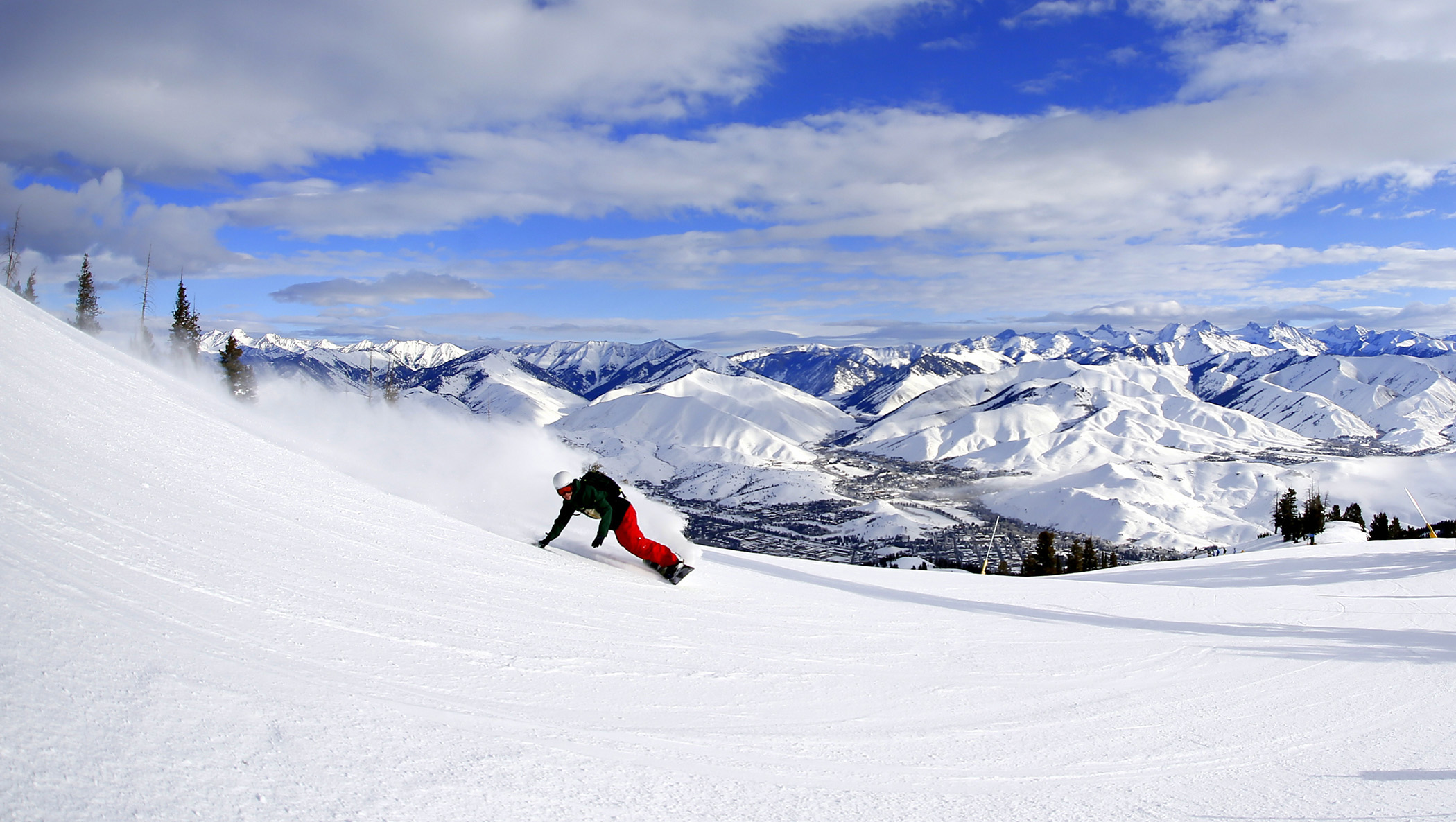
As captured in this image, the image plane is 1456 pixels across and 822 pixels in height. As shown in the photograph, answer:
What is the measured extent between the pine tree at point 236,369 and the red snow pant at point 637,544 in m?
33.2

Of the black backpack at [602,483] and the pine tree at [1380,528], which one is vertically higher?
the black backpack at [602,483]

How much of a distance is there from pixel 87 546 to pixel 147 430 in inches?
158

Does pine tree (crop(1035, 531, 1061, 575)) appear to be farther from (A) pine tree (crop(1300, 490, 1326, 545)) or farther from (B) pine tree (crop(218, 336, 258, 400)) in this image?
(B) pine tree (crop(218, 336, 258, 400))

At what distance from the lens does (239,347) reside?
132 feet

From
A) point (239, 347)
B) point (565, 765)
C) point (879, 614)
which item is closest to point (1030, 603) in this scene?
point (879, 614)

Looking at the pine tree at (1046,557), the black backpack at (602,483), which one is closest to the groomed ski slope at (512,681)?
the black backpack at (602,483)

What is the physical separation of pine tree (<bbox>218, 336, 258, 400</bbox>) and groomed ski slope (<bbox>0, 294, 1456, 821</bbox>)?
30.8 m

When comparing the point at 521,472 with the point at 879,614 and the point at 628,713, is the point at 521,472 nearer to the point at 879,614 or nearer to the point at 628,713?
the point at 879,614

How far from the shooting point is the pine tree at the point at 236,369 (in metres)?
36.6

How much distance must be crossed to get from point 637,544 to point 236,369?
39.7 meters

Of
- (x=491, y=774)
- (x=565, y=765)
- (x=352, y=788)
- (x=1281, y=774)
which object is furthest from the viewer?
(x=1281, y=774)

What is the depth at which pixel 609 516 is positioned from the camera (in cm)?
917

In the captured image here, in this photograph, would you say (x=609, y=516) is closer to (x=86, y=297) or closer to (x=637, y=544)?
(x=637, y=544)

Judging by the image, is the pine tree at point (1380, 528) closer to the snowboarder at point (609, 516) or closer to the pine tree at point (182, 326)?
the snowboarder at point (609, 516)
